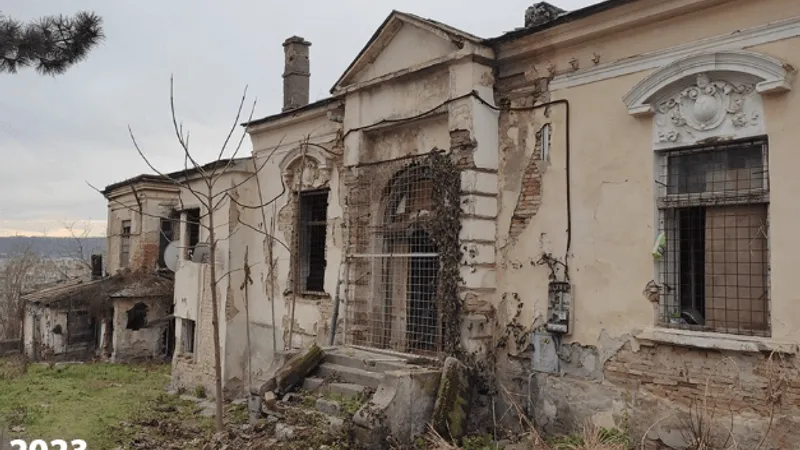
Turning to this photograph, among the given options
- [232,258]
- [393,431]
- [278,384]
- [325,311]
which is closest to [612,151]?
[393,431]

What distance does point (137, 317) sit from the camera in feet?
66.3

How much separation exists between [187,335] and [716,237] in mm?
12607

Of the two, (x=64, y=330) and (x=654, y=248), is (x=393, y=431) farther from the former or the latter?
(x=64, y=330)

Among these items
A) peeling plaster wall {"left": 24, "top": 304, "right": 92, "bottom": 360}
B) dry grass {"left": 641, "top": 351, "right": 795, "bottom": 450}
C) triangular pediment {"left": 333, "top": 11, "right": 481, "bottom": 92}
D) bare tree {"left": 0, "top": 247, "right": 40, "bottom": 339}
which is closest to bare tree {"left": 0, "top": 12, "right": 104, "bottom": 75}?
triangular pediment {"left": 333, "top": 11, "right": 481, "bottom": 92}

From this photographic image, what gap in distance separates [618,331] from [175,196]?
17386 mm

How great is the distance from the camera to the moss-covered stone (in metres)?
7.22

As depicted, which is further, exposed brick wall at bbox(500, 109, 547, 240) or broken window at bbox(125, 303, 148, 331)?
broken window at bbox(125, 303, 148, 331)

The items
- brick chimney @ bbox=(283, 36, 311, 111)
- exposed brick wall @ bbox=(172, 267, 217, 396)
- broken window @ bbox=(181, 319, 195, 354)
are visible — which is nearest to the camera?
exposed brick wall @ bbox=(172, 267, 217, 396)

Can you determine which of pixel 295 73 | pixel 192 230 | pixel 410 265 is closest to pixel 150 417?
pixel 192 230

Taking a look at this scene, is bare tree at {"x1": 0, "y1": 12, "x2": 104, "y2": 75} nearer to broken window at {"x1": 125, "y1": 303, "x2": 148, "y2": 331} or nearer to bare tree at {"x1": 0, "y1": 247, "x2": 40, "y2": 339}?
broken window at {"x1": 125, "y1": 303, "x2": 148, "y2": 331}

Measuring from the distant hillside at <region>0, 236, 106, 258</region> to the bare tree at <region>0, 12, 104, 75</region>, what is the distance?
26911mm

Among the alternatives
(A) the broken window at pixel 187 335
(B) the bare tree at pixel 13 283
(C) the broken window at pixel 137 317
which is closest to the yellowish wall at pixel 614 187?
(A) the broken window at pixel 187 335

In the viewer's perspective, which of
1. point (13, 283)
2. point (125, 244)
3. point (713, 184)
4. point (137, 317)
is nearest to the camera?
point (713, 184)

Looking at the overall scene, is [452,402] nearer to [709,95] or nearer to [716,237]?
[716,237]
